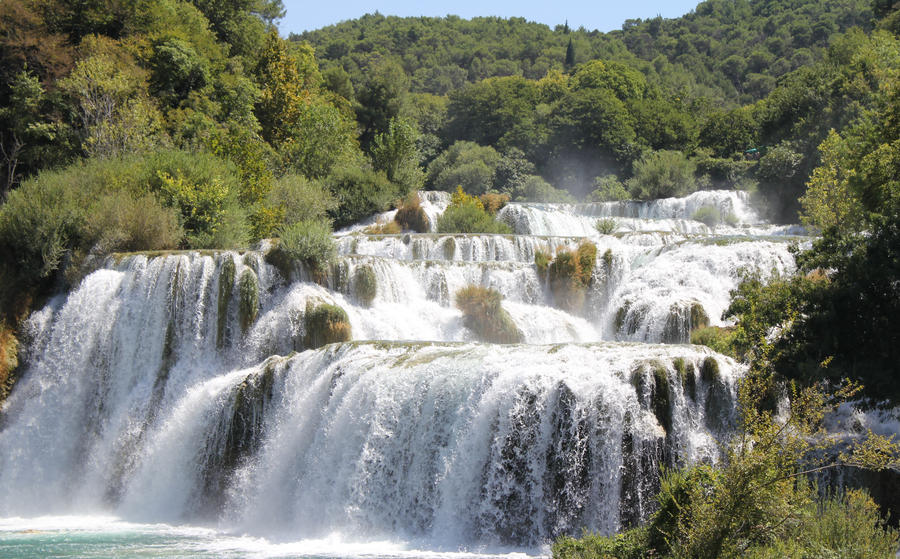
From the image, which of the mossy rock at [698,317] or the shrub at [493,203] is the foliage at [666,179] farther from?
the mossy rock at [698,317]

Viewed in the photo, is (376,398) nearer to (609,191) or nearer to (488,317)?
(488,317)

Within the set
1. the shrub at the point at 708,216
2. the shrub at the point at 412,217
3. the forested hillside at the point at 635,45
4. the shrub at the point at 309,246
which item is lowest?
the shrub at the point at 309,246

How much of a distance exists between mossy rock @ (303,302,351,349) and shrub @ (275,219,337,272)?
68.5 inches

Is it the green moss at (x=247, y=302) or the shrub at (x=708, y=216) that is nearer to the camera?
the green moss at (x=247, y=302)

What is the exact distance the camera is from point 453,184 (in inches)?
2025

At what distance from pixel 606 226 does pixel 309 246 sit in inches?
538

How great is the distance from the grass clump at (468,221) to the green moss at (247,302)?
42.1 ft

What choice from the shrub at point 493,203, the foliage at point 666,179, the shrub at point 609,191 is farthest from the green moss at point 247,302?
the shrub at point 609,191

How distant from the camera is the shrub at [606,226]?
29016 millimetres

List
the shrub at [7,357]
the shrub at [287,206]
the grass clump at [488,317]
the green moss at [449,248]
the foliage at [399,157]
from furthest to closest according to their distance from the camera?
1. the foliage at [399,157]
2. the shrub at [287,206]
3. the green moss at [449,248]
4. the grass clump at [488,317]
5. the shrub at [7,357]

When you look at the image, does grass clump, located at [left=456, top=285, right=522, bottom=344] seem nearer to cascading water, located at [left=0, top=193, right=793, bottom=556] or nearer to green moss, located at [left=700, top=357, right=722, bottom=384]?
cascading water, located at [left=0, top=193, right=793, bottom=556]

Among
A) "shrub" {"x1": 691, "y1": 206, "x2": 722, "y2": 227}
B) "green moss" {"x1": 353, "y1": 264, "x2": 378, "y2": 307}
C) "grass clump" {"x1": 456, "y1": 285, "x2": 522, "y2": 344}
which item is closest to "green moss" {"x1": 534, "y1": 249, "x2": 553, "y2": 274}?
"grass clump" {"x1": 456, "y1": 285, "x2": 522, "y2": 344}

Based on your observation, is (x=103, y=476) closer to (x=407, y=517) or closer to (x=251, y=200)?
(x=407, y=517)

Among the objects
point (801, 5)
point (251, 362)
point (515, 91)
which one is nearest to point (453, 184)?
point (515, 91)
